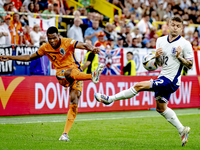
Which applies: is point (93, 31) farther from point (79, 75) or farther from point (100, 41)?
point (79, 75)

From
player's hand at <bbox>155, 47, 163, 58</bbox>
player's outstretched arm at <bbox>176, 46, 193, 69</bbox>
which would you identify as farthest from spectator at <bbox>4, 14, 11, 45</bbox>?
player's outstretched arm at <bbox>176, 46, 193, 69</bbox>

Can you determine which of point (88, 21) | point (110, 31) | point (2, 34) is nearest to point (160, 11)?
point (110, 31)

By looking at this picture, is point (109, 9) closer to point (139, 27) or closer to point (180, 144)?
point (139, 27)

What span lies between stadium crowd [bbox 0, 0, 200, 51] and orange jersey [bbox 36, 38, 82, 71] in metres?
6.44

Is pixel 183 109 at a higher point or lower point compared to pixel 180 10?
lower

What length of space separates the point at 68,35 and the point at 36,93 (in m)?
4.32

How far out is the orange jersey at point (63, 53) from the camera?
7397 millimetres

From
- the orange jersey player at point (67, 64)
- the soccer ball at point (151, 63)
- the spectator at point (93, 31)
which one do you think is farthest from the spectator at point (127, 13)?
the soccer ball at point (151, 63)

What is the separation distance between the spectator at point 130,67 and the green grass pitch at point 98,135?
4314mm

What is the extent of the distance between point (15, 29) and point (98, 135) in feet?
25.0

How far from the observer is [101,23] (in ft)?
59.5

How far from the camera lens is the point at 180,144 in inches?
274

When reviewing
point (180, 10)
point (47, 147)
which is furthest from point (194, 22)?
point (47, 147)

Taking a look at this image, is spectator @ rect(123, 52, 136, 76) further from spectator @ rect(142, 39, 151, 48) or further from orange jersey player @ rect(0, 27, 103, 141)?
orange jersey player @ rect(0, 27, 103, 141)
